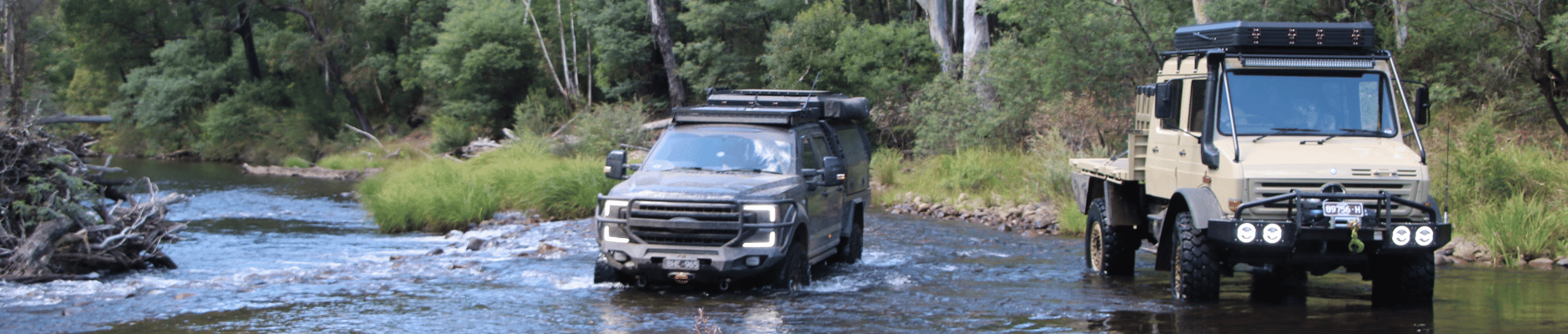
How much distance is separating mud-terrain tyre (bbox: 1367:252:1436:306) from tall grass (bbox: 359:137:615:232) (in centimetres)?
1394

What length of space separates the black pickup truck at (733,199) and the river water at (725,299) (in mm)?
326

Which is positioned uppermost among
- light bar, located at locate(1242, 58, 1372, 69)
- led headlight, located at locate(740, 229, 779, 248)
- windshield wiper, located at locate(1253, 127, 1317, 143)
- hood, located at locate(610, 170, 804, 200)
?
light bar, located at locate(1242, 58, 1372, 69)

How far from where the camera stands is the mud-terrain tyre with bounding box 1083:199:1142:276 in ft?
37.4

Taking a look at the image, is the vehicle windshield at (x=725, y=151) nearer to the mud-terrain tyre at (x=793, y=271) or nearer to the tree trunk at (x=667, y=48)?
the mud-terrain tyre at (x=793, y=271)

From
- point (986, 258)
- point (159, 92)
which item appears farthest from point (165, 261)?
point (159, 92)

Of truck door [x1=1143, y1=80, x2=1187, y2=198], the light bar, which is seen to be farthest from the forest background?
truck door [x1=1143, y1=80, x2=1187, y2=198]

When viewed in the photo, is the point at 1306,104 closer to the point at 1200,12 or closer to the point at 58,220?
the point at 1200,12

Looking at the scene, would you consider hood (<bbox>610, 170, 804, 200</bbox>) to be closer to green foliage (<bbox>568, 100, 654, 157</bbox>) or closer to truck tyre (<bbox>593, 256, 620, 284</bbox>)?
truck tyre (<bbox>593, 256, 620, 284</bbox>)

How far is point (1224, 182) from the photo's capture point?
28.7 ft

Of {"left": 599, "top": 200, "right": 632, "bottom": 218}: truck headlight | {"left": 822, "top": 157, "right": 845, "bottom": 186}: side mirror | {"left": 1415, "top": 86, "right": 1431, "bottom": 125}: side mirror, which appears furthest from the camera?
{"left": 822, "top": 157, "right": 845, "bottom": 186}: side mirror

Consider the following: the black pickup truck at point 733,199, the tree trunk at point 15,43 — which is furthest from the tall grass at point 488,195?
the tree trunk at point 15,43

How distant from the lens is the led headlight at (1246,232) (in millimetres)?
8273

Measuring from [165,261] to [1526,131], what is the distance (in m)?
18.9

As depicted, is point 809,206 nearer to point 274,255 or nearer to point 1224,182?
point 1224,182
